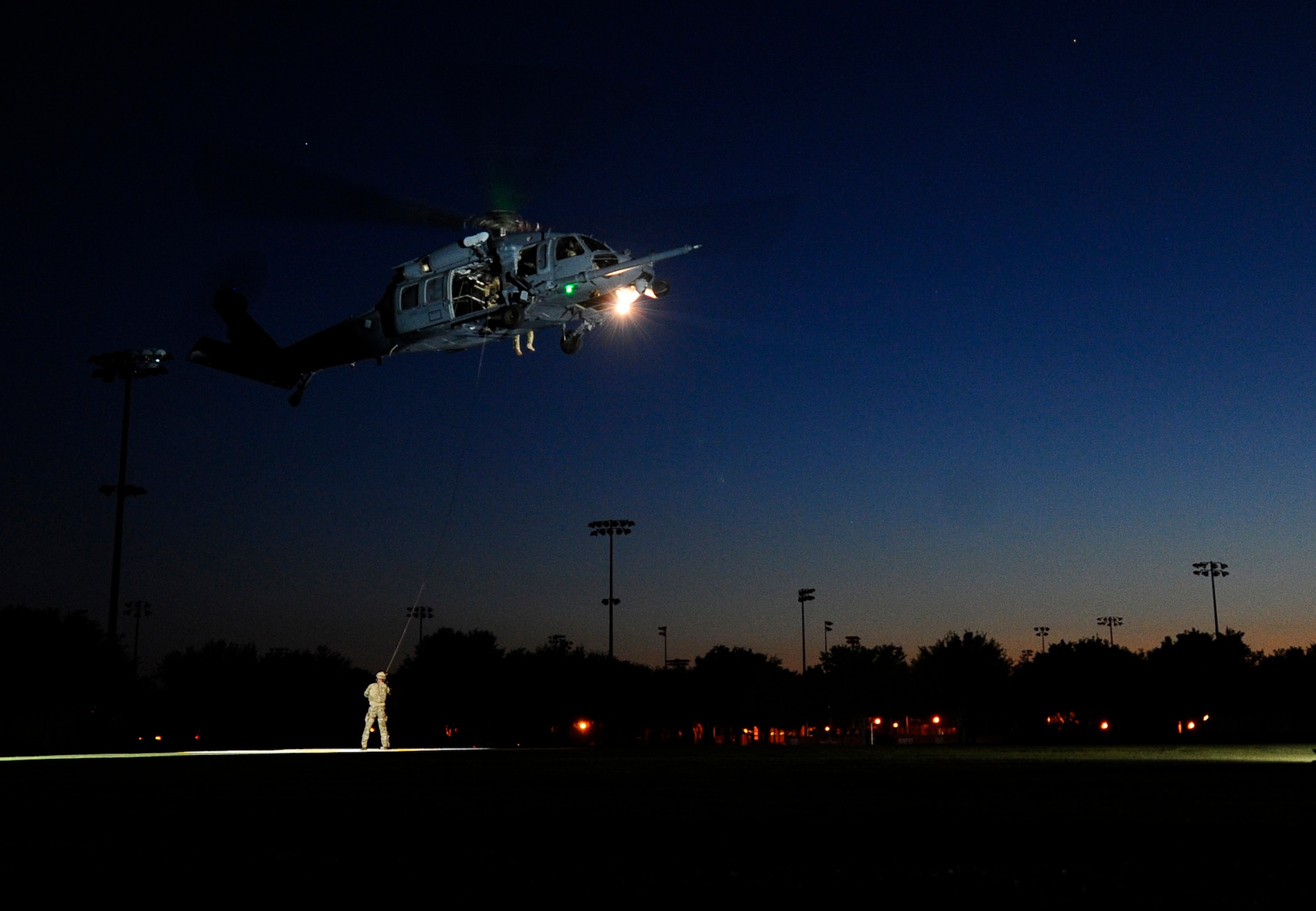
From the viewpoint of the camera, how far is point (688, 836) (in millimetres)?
9203

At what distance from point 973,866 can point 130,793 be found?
941 cm

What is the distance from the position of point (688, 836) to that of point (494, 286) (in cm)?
2223

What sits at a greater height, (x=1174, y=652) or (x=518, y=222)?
(x=518, y=222)

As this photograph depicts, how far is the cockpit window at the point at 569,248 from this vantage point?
30.0 m

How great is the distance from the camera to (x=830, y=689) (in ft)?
396

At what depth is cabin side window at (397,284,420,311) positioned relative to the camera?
31156 millimetres

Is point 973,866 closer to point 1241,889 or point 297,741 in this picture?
point 1241,889

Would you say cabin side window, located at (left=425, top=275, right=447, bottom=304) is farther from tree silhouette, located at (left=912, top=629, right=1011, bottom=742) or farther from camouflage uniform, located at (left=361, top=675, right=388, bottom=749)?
tree silhouette, located at (left=912, top=629, right=1011, bottom=742)

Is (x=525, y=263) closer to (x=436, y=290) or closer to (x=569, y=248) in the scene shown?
(x=569, y=248)

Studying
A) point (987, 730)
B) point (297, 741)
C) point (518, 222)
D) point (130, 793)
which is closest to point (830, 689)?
point (987, 730)

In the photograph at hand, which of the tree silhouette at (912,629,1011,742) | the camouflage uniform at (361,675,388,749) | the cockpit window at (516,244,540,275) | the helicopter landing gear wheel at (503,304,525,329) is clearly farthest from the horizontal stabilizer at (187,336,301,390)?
the tree silhouette at (912,629,1011,742)

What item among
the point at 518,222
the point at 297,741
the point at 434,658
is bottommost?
the point at 297,741

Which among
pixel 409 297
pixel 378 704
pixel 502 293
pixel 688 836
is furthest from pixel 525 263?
pixel 688 836

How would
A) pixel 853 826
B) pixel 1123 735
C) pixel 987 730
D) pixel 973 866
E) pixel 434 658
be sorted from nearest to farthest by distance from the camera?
pixel 973 866 → pixel 853 826 → pixel 1123 735 → pixel 434 658 → pixel 987 730
